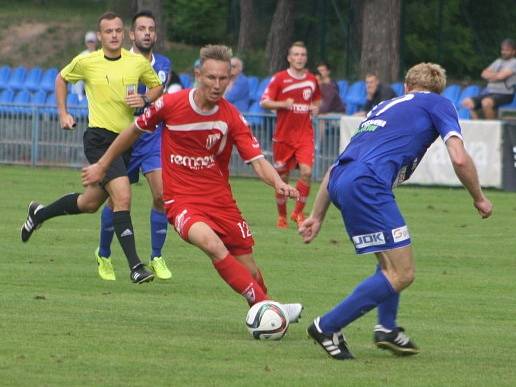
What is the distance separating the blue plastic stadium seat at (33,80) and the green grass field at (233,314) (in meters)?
16.4

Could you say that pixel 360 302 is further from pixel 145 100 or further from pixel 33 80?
pixel 33 80

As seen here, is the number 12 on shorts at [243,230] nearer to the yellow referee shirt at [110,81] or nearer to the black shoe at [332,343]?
the black shoe at [332,343]

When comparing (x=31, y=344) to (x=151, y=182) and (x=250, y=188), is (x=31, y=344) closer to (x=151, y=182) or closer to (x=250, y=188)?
(x=151, y=182)

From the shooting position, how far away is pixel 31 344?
905 centimetres

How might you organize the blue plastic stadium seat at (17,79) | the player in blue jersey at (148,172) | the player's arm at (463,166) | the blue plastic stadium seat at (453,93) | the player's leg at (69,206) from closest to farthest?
the player's arm at (463,166) < the player's leg at (69,206) < the player in blue jersey at (148,172) < the blue plastic stadium seat at (453,93) < the blue plastic stadium seat at (17,79)

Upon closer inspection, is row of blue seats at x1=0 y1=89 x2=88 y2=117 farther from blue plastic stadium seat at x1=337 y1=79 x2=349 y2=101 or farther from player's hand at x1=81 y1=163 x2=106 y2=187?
player's hand at x1=81 y1=163 x2=106 y2=187

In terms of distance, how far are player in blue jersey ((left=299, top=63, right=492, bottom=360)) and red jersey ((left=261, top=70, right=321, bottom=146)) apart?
1008cm

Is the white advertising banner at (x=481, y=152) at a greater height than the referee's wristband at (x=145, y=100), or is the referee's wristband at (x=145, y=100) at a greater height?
the referee's wristband at (x=145, y=100)

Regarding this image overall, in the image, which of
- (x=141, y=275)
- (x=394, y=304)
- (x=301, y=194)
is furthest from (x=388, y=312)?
(x=301, y=194)

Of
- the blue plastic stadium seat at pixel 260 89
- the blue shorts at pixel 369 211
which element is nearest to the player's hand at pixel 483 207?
the blue shorts at pixel 369 211

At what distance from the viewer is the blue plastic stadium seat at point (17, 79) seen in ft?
114

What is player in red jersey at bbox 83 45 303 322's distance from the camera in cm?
958

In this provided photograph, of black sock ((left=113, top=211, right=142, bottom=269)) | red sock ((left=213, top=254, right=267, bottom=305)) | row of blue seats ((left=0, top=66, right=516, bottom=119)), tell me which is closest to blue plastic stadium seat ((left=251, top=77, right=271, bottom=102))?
row of blue seats ((left=0, top=66, right=516, bottom=119))

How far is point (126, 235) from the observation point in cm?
1216
